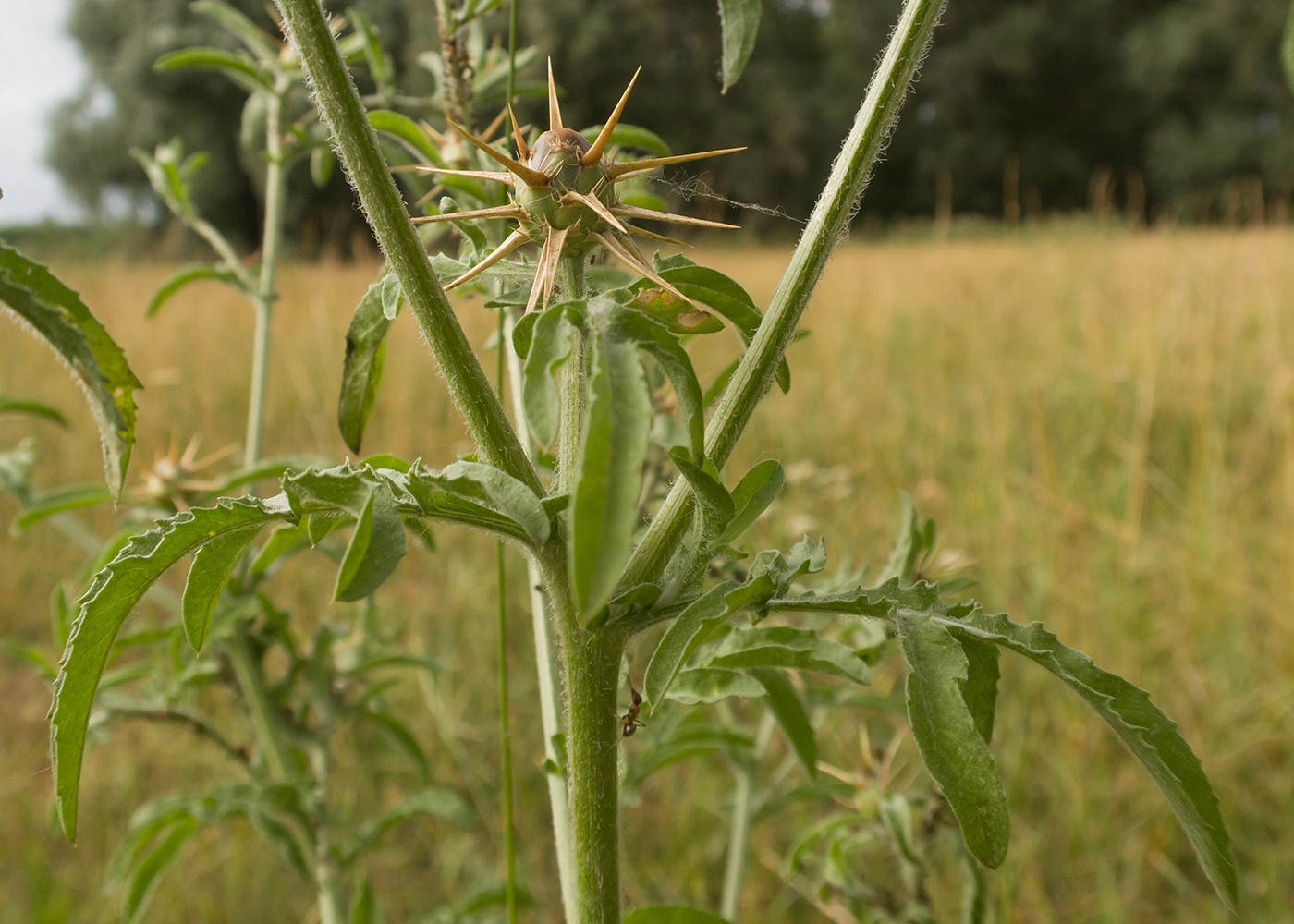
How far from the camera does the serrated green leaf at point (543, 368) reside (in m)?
0.65

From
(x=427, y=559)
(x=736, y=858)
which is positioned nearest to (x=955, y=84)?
(x=427, y=559)

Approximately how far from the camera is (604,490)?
0.53 meters

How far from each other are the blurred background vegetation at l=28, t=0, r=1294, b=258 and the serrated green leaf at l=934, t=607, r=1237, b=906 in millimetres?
15158

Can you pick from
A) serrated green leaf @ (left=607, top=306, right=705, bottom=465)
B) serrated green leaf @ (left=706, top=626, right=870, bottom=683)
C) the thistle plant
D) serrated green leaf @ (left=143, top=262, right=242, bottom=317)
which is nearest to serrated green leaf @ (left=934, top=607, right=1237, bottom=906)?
the thistle plant

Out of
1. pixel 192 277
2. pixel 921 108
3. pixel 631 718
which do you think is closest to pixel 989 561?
pixel 192 277

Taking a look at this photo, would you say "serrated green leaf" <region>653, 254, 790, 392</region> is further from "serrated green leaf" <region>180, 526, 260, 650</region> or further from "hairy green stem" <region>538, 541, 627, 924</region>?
"serrated green leaf" <region>180, 526, 260, 650</region>

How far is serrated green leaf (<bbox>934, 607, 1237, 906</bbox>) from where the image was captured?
0.69 meters

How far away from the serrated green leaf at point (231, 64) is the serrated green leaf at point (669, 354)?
Result: 1.35m

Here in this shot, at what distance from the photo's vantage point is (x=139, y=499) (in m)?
1.64

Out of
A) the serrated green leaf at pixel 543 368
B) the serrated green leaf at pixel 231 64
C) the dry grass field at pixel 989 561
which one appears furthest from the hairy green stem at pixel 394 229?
the serrated green leaf at pixel 231 64

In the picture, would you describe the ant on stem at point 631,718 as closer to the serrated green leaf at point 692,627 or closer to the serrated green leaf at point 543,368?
the serrated green leaf at point 692,627

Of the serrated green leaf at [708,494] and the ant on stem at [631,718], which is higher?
the serrated green leaf at [708,494]

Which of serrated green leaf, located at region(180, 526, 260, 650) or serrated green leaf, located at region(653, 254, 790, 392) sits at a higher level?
serrated green leaf, located at region(653, 254, 790, 392)

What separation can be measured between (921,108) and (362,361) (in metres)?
32.8
